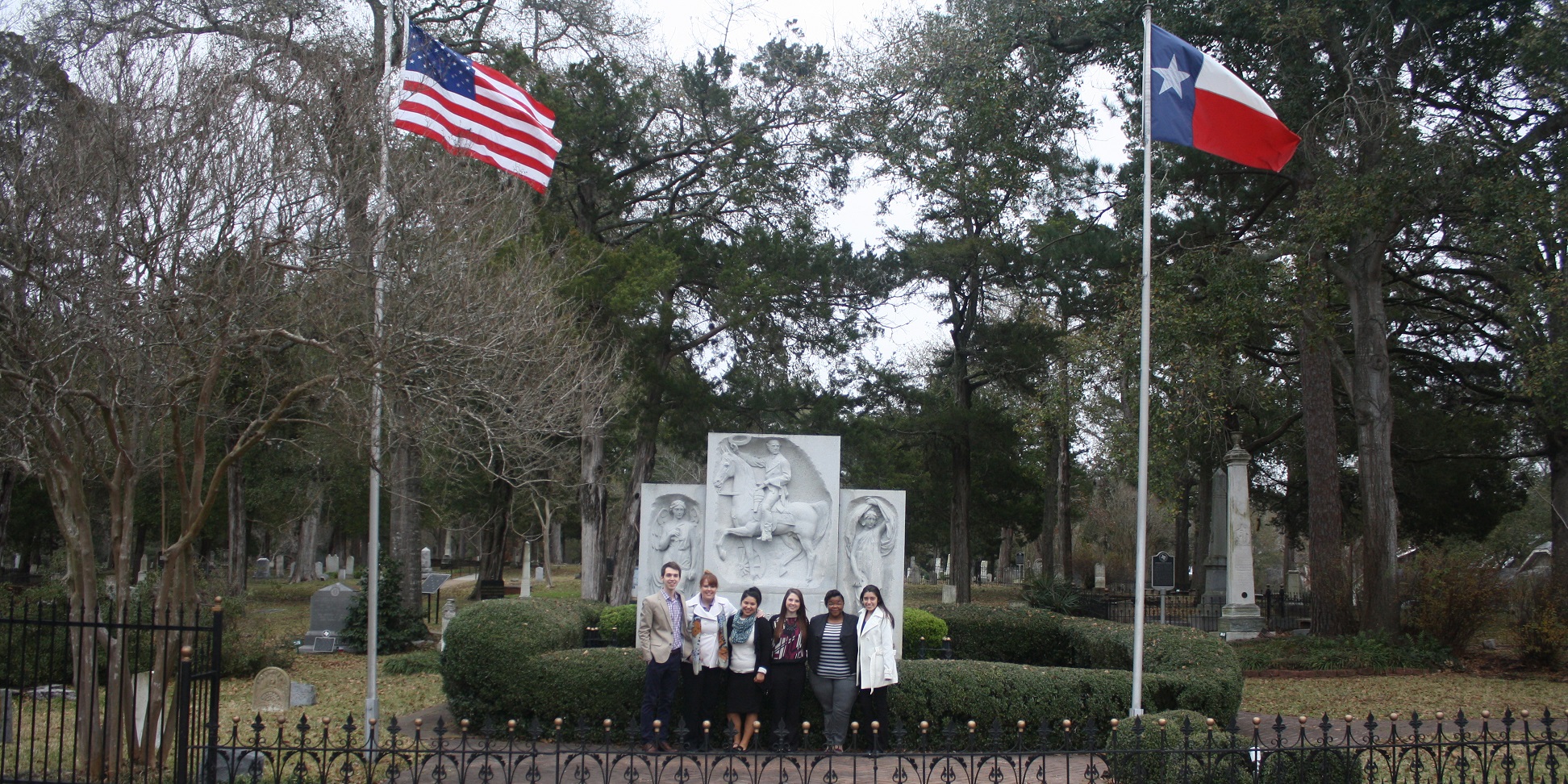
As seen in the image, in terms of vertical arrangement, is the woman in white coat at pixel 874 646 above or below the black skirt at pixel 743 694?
above

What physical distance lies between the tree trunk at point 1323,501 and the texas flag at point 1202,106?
9.03 metres

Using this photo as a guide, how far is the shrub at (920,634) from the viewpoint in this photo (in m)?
14.7

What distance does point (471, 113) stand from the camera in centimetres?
1191

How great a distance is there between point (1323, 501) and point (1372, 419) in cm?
171

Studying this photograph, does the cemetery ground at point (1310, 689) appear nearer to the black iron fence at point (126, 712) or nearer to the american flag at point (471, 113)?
the black iron fence at point (126, 712)

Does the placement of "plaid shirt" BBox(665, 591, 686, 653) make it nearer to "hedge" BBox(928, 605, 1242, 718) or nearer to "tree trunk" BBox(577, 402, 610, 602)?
"hedge" BBox(928, 605, 1242, 718)

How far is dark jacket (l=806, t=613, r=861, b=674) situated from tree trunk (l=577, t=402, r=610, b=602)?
15.6 meters

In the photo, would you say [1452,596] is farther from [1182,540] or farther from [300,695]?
[1182,540]

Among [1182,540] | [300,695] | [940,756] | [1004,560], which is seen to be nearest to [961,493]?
[1182,540]

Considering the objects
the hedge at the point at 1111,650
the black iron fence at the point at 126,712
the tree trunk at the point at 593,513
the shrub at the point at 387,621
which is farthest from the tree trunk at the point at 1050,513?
the black iron fence at the point at 126,712

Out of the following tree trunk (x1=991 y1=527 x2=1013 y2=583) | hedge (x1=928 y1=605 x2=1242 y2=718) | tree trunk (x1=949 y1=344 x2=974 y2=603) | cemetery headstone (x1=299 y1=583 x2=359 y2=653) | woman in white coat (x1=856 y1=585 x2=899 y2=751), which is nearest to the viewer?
woman in white coat (x1=856 y1=585 x2=899 y2=751)

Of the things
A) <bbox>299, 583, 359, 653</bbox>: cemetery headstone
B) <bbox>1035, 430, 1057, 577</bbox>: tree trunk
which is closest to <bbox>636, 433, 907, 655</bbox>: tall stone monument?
<bbox>299, 583, 359, 653</bbox>: cemetery headstone

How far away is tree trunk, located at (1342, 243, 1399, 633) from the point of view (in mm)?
18734

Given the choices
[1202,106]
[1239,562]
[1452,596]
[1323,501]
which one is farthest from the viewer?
[1239,562]
